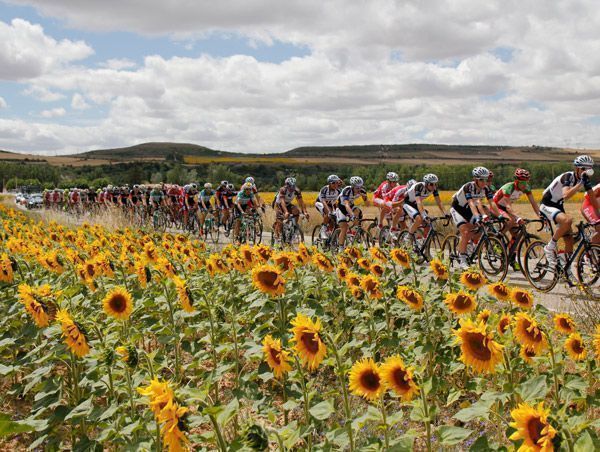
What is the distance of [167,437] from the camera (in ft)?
7.84

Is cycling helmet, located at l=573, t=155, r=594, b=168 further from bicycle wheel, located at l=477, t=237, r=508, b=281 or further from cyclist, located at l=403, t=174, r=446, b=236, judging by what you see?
cyclist, located at l=403, t=174, r=446, b=236

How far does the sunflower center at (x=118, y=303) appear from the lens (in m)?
4.25

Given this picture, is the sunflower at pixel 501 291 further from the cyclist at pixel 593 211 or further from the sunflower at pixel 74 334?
the cyclist at pixel 593 211

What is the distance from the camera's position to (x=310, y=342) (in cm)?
303

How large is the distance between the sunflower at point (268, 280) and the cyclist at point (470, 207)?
698cm

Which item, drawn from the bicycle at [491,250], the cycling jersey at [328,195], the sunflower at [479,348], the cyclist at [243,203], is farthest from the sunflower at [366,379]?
the cyclist at [243,203]

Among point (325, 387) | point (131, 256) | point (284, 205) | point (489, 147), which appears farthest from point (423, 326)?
point (489, 147)

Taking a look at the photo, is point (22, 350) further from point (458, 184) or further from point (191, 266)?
point (458, 184)

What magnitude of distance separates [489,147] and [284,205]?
160690mm

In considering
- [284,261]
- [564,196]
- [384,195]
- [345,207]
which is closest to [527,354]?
[284,261]

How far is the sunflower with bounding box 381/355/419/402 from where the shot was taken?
9.04 feet

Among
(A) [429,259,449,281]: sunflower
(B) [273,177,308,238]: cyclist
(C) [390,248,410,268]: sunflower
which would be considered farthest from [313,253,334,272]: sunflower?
(B) [273,177,308,238]: cyclist

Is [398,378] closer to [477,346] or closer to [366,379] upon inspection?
[366,379]

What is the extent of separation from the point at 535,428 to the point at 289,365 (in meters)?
1.47
